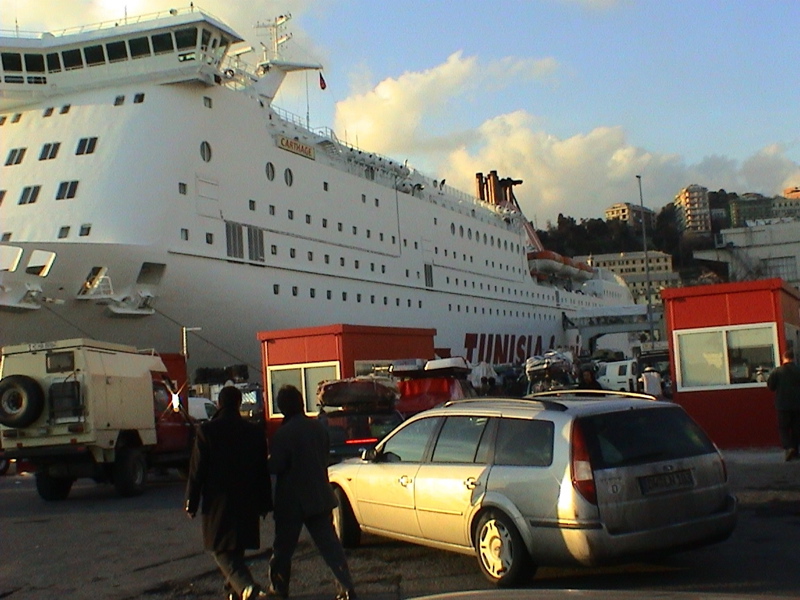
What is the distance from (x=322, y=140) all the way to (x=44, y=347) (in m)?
25.3

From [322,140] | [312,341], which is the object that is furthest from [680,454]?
[322,140]

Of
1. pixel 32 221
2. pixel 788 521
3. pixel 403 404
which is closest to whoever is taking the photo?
pixel 788 521

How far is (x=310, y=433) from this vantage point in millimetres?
5984

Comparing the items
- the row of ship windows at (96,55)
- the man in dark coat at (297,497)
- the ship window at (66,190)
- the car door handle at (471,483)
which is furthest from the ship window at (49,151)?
the car door handle at (471,483)

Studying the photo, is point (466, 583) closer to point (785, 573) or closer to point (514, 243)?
point (785, 573)

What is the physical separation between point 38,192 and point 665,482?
25524 millimetres

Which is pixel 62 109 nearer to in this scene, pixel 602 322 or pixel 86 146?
pixel 86 146

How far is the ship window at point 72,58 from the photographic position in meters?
29.1

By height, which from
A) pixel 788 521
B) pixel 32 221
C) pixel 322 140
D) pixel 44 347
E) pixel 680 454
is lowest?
pixel 788 521

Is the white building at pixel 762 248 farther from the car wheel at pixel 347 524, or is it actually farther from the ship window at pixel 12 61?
the car wheel at pixel 347 524

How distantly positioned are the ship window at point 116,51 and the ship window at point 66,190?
15.6 ft

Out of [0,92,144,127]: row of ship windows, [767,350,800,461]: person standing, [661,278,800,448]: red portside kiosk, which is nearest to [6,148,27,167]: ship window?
[0,92,144,127]: row of ship windows

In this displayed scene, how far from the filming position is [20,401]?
40.7ft

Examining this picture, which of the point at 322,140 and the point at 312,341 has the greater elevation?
the point at 322,140
